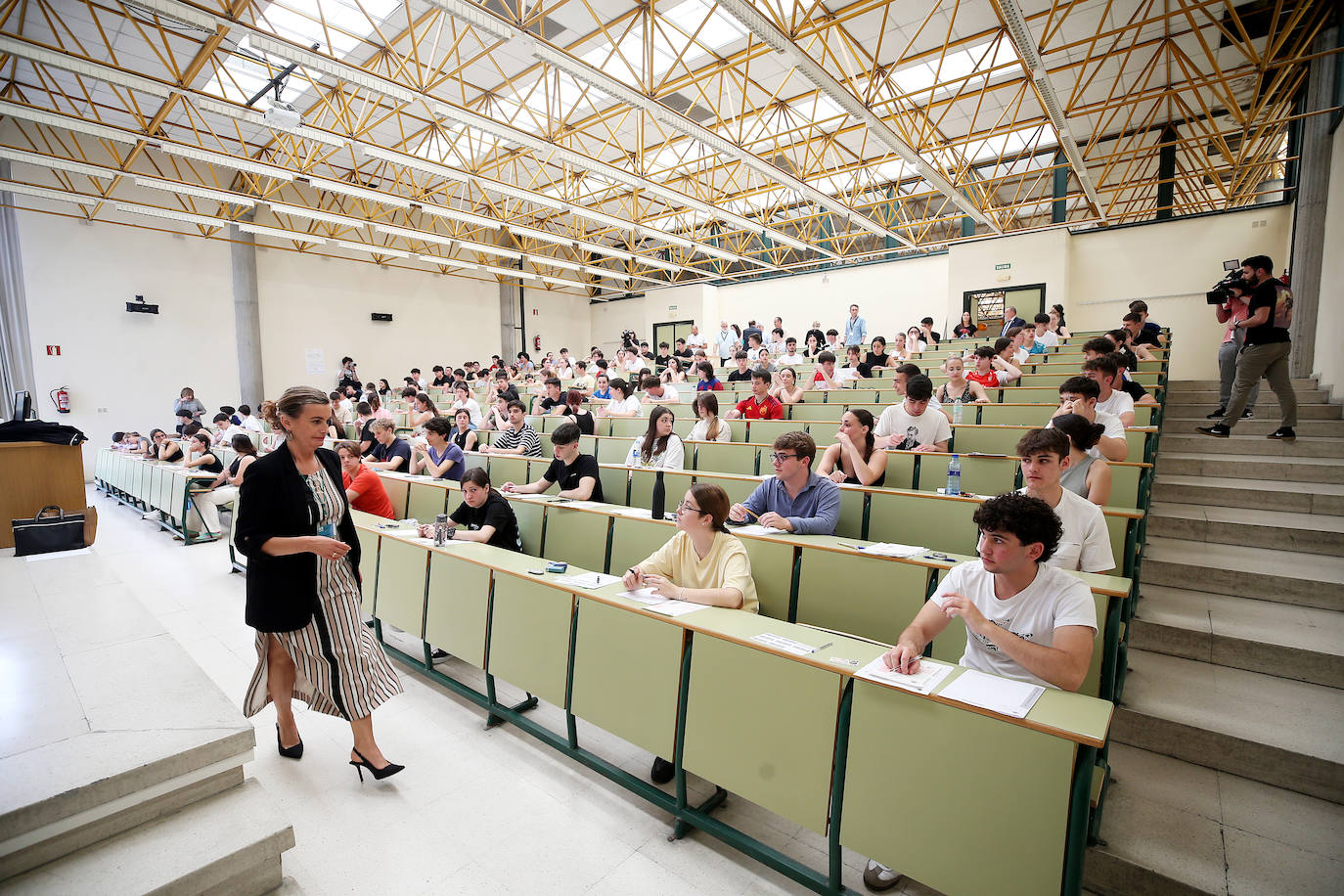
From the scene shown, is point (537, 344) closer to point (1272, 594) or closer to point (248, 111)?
point (248, 111)

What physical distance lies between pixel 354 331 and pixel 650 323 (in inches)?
351

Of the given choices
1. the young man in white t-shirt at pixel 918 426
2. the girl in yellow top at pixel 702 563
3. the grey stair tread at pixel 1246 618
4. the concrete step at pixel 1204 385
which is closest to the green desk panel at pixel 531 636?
the girl in yellow top at pixel 702 563

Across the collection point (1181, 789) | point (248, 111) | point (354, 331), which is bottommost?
point (1181, 789)

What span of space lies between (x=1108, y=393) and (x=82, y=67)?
8.75 m

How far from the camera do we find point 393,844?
2.04 meters

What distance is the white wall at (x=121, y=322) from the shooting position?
1015 cm

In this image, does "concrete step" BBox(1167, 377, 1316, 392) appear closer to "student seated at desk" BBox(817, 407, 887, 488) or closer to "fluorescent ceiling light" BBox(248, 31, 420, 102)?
"student seated at desk" BBox(817, 407, 887, 488)

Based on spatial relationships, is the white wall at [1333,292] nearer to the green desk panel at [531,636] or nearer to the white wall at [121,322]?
the green desk panel at [531,636]

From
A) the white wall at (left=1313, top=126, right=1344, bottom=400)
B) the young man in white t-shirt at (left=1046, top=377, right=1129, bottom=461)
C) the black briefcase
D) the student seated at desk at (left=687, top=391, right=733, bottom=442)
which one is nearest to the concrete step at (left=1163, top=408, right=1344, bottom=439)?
the white wall at (left=1313, top=126, right=1344, bottom=400)

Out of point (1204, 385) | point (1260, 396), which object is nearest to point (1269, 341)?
point (1260, 396)

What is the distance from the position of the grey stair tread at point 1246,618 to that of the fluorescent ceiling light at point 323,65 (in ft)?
22.9

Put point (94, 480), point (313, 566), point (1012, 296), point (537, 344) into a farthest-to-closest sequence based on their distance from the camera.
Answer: point (537, 344)
point (1012, 296)
point (94, 480)
point (313, 566)

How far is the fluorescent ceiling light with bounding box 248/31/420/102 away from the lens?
4742 mm

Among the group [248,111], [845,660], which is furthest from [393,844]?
[248,111]
